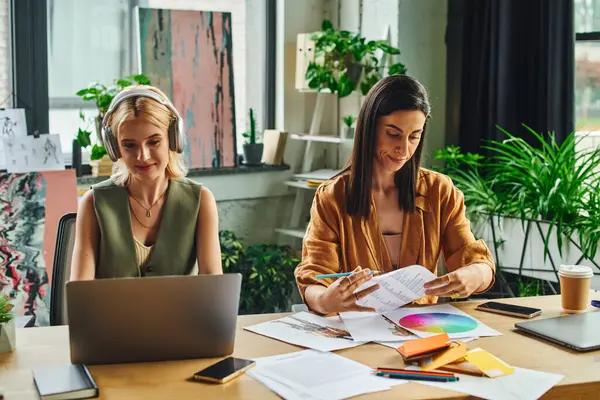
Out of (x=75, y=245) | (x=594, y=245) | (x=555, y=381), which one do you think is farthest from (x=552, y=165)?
(x=75, y=245)

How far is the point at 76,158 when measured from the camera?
3559 mm

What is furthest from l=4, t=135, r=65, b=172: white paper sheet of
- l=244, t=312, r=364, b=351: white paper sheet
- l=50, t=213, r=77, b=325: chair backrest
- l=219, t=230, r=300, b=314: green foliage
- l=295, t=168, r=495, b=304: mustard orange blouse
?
l=244, t=312, r=364, b=351: white paper sheet

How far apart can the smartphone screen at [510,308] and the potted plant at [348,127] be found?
1890 mm

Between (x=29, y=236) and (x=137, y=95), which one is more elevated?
(x=137, y=95)

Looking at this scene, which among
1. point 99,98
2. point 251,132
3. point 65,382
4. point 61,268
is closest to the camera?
point 65,382

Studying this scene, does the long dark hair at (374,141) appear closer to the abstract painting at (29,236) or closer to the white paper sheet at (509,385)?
the white paper sheet at (509,385)

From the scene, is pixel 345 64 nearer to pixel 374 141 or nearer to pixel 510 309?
pixel 374 141

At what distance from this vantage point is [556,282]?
3227 mm

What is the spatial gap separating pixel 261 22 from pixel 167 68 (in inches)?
26.8

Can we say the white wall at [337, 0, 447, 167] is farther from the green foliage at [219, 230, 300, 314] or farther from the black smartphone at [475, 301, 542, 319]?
the black smartphone at [475, 301, 542, 319]

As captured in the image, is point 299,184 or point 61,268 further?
point 299,184

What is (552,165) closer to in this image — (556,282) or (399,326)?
(556,282)

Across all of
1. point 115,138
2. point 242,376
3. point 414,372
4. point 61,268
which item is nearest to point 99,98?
point 61,268

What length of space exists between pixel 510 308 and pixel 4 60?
2.47 metres
